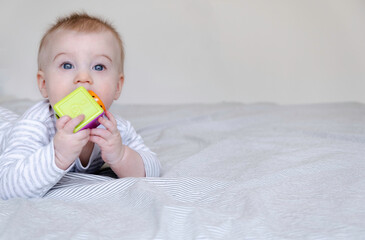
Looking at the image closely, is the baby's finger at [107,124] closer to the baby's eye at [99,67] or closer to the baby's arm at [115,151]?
the baby's arm at [115,151]

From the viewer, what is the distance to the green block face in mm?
900

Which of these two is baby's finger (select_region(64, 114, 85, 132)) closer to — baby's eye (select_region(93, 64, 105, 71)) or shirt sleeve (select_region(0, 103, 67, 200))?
shirt sleeve (select_region(0, 103, 67, 200))

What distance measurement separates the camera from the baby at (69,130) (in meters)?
0.90

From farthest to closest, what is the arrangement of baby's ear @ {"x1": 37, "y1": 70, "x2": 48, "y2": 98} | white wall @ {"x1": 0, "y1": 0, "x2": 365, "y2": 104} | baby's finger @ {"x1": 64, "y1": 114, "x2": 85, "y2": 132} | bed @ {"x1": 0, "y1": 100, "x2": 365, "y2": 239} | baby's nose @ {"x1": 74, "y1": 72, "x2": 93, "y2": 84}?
white wall @ {"x1": 0, "y1": 0, "x2": 365, "y2": 104}
baby's ear @ {"x1": 37, "y1": 70, "x2": 48, "y2": 98}
baby's nose @ {"x1": 74, "y1": 72, "x2": 93, "y2": 84}
baby's finger @ {"x1": 64, "y1": 114, "x2": 85, "y2": 132}
bed @ {"x1": 0, "y1": 100, "x2": 365, "y2": 239}

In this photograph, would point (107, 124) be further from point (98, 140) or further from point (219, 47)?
point (219, 47)

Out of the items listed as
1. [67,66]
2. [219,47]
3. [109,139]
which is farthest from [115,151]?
[219,47]

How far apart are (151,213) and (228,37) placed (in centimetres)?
241

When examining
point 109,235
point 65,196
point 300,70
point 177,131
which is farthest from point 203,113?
point 300,70

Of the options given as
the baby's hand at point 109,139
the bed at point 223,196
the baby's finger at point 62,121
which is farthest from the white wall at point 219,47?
the baby's finger at point 62,121

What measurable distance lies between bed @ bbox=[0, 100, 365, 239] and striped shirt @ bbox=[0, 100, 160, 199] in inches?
1.7

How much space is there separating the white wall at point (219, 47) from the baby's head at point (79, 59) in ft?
5.91

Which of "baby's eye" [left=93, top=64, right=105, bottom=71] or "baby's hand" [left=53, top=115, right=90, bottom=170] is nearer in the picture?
"baby's hand" [left=53, top=115, right=90, bottom=170]

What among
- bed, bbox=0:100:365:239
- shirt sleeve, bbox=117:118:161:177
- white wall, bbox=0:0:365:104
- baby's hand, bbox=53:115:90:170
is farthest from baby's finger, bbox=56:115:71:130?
white wall, bbox=0:0:365:104

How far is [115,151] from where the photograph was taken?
3.30ft
